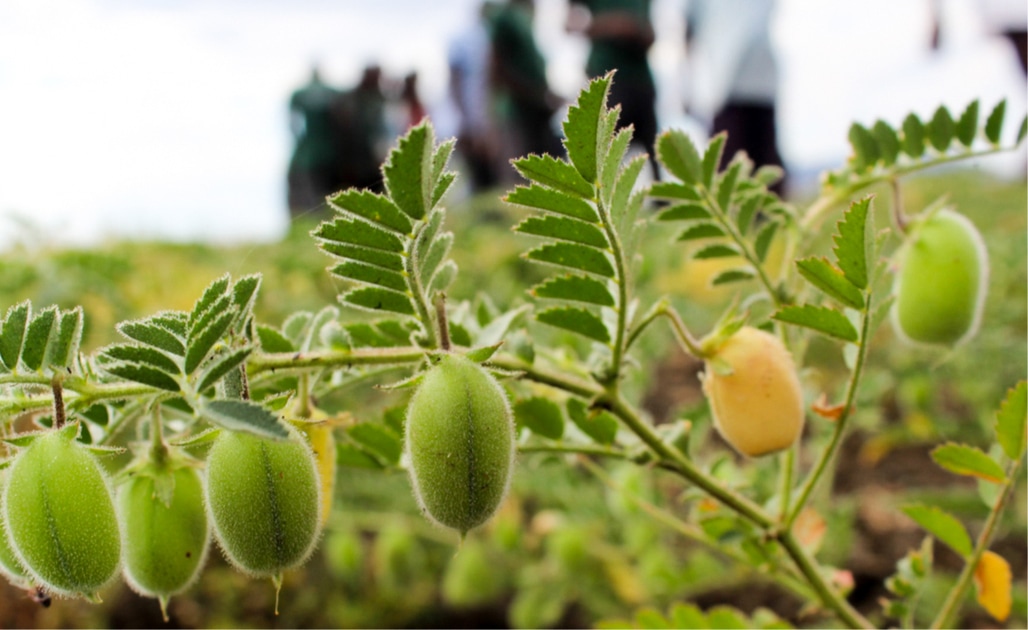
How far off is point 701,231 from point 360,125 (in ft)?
16.0

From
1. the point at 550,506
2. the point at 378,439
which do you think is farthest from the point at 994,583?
the point at 550,506

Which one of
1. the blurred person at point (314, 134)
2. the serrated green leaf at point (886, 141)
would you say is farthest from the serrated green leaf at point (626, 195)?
the blurred person at point (314, 134)

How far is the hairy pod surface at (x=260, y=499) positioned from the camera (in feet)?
1.66

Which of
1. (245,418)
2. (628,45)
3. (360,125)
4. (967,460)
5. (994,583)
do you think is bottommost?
(994,583)

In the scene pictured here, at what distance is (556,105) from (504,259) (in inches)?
88.3

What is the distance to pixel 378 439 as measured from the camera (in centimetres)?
79

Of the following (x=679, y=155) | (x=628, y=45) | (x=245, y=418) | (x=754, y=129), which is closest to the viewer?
(x=245, y=418)

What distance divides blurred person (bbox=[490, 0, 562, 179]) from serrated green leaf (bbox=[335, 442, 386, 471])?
3681mm

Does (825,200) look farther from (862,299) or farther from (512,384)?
(512,384)

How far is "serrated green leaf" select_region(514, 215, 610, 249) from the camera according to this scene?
0.60 metres

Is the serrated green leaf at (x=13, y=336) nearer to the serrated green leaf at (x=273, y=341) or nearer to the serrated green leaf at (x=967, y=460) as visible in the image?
the serrated green leaf at (x=273, y=341)

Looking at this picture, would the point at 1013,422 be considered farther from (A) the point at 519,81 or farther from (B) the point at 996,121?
(A) the point at 519,81

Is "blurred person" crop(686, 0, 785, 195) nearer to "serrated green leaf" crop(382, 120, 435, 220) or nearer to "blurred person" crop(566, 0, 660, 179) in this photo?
"blurred person" crop(566, 0, 660, 179)

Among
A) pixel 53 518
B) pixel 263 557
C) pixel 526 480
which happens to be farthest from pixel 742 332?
pixel 526 480
